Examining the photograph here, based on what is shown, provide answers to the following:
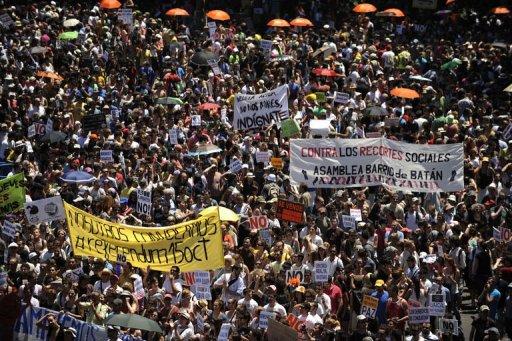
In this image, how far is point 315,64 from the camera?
33719 millimetres

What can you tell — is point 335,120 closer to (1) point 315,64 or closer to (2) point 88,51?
(1) point 315,64

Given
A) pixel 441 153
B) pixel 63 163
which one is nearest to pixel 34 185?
pixel 63 163

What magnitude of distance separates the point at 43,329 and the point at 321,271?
3.95 meters

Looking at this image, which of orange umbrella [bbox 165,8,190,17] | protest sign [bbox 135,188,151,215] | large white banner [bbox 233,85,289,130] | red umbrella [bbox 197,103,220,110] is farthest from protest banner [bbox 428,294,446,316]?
orange umbrella [bbox 165,8,190,17]

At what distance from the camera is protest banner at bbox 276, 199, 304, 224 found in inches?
917

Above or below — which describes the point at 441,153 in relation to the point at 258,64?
above

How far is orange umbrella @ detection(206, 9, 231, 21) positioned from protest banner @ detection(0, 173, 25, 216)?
14525 millimetres

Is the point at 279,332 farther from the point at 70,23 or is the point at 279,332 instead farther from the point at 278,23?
the point at 278,23

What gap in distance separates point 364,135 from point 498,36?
1109 centimetres

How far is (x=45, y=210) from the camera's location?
2336 centimetres

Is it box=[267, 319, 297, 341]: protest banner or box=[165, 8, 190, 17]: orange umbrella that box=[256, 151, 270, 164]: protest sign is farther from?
box=[165, 8, 190, 17]: orange umbrella

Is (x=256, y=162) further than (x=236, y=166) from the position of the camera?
Yes

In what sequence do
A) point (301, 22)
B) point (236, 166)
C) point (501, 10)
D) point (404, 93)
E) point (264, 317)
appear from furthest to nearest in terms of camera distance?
point (501, 10) < point (301, 22) < point (404, 93) < point (236, 166) < point (264, 317)

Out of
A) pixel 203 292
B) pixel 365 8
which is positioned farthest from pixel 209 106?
pixel 203 292
